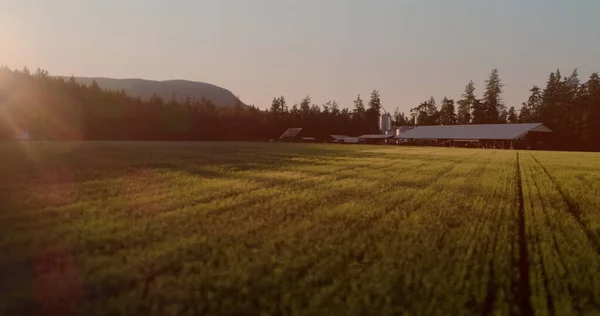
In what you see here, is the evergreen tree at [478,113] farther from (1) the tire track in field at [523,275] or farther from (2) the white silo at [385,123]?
(1) the tire track in field at [523,275]

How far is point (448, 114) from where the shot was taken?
124 metres

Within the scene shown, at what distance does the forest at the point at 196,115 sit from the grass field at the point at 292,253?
2670 inches

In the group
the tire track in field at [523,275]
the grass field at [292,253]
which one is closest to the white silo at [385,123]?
the grass field at [292,253]

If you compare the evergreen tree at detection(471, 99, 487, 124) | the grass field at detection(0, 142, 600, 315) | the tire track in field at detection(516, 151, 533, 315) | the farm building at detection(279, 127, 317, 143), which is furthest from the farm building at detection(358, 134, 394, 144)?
the tire track in field at detection(516, 151, 533, 315)

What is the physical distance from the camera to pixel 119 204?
10.1 metres

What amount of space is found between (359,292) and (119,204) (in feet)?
23.7

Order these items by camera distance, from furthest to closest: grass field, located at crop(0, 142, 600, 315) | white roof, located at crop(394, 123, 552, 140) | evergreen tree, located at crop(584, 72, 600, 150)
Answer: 1. evergreen tree, located at crop(584, 72, 600, 150)
2. white roof, located at crop(394, 123, 552, 140)
3. grass field, located at crop(0, 142, 600, 315)

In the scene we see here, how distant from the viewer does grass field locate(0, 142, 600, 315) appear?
445 cm

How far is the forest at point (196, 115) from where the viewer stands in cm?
7694

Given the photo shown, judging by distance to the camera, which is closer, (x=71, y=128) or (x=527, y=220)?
(x=527, y=220)

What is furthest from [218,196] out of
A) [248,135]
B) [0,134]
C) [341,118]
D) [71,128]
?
[341,118]

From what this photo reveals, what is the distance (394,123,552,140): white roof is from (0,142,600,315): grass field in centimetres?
6978

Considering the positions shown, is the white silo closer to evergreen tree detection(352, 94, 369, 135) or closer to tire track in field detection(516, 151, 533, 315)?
evergreen tree detection(352, 94, 369, 135)

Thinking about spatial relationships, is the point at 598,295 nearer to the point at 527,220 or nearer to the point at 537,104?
the point at 527,220
